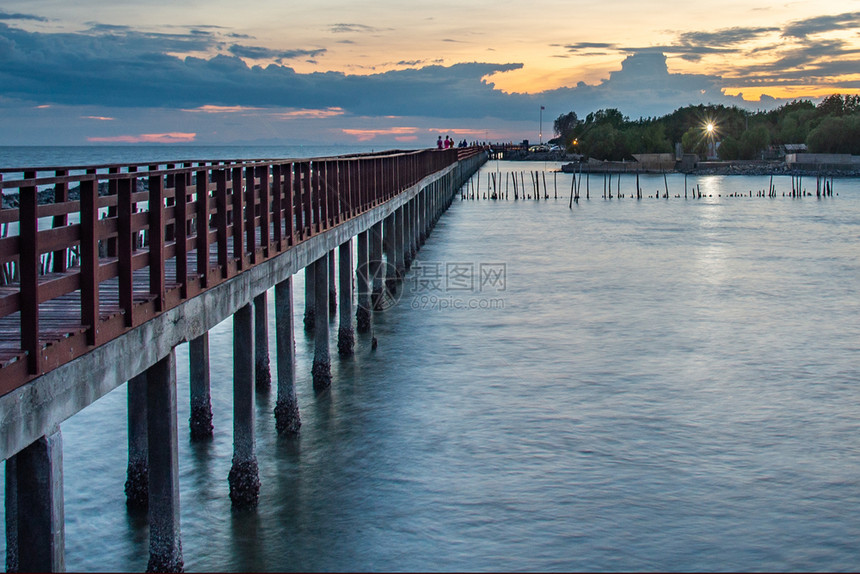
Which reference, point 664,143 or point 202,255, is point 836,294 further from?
point 664,143

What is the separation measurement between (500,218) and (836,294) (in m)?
29.8

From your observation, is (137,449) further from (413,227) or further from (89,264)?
(413,227)

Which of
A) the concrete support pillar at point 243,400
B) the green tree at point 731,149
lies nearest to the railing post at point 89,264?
the concrete support pillar at point 243,400

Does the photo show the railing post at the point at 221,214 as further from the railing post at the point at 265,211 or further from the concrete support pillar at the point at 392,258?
the concrete support pillar at the point at 392,258

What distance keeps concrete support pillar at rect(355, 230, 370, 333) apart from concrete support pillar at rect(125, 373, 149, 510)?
34.2 feet

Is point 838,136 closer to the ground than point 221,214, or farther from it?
farther from it

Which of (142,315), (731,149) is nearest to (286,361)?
(142,315)

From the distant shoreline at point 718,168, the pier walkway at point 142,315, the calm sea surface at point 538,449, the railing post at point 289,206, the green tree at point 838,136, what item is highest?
the green tree at point 838,136

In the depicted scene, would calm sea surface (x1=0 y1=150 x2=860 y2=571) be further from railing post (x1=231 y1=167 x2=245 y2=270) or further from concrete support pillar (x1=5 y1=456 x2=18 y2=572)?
railing post (x1=231 y1=167 x2=245 y2=270)

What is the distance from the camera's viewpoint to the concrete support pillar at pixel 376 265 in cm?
2277

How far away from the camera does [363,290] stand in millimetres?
21328

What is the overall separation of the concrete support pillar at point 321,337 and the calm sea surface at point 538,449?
386mm

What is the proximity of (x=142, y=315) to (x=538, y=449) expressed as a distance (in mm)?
7553

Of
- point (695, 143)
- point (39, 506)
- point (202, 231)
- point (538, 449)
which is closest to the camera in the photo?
point (39, 506)
